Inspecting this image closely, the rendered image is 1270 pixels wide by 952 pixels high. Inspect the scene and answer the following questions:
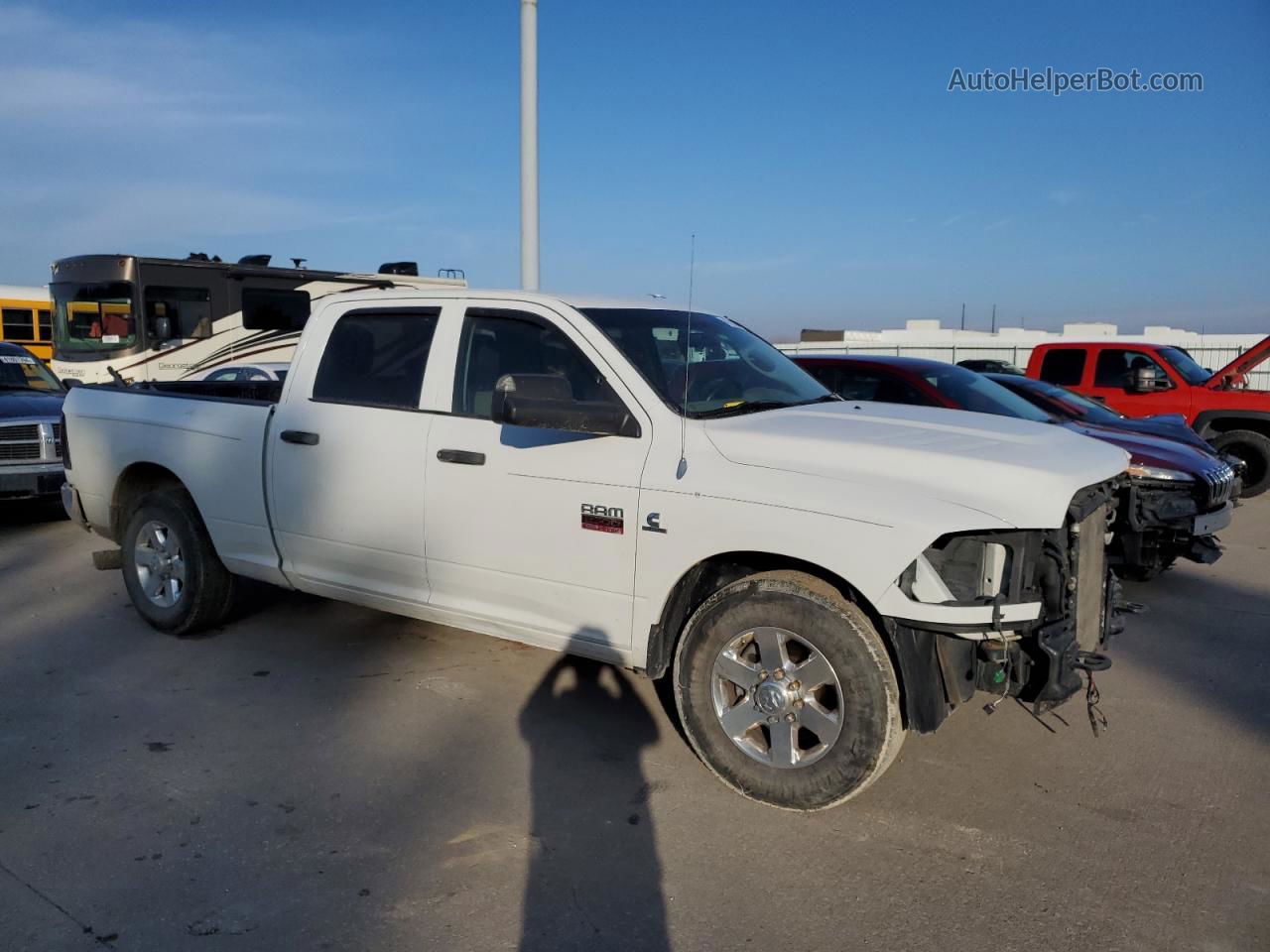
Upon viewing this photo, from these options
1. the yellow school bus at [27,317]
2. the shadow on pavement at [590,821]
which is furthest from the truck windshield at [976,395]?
the yellow school bus at [27,317]

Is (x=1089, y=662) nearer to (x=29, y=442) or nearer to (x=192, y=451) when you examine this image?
(x=192, y=451)

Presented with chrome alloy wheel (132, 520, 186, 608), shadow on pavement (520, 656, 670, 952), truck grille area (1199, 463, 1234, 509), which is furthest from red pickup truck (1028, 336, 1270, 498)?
chrome alloy wheel (132, 520, 186, 608)

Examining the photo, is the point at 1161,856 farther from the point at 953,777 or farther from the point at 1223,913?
the point at 953,777

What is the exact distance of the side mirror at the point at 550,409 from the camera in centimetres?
379

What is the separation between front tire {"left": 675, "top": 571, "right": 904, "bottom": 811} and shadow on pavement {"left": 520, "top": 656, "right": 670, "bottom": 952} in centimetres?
42

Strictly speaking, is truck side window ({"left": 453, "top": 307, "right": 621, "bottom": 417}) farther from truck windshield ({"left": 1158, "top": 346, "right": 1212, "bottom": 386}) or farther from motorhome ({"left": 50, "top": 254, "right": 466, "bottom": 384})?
motorhome ({"left": 50, "top": 254, "right": 466, "bottom": 384})

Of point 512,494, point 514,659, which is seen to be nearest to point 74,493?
point 514,659

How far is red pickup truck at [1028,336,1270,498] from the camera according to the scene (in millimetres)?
11453

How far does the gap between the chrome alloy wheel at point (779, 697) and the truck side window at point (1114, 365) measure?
957 cm

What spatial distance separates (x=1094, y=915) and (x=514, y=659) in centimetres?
322

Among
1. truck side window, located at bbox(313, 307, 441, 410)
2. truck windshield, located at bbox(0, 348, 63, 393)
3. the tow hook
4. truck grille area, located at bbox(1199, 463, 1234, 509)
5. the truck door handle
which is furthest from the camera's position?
truck windshield, located at bbox(0, 348, 63, 393)

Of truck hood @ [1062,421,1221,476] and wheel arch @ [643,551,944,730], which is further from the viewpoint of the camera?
truck hood @ [1062,421,1221,476]

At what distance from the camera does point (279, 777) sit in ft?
12.9

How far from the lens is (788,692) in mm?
3627
